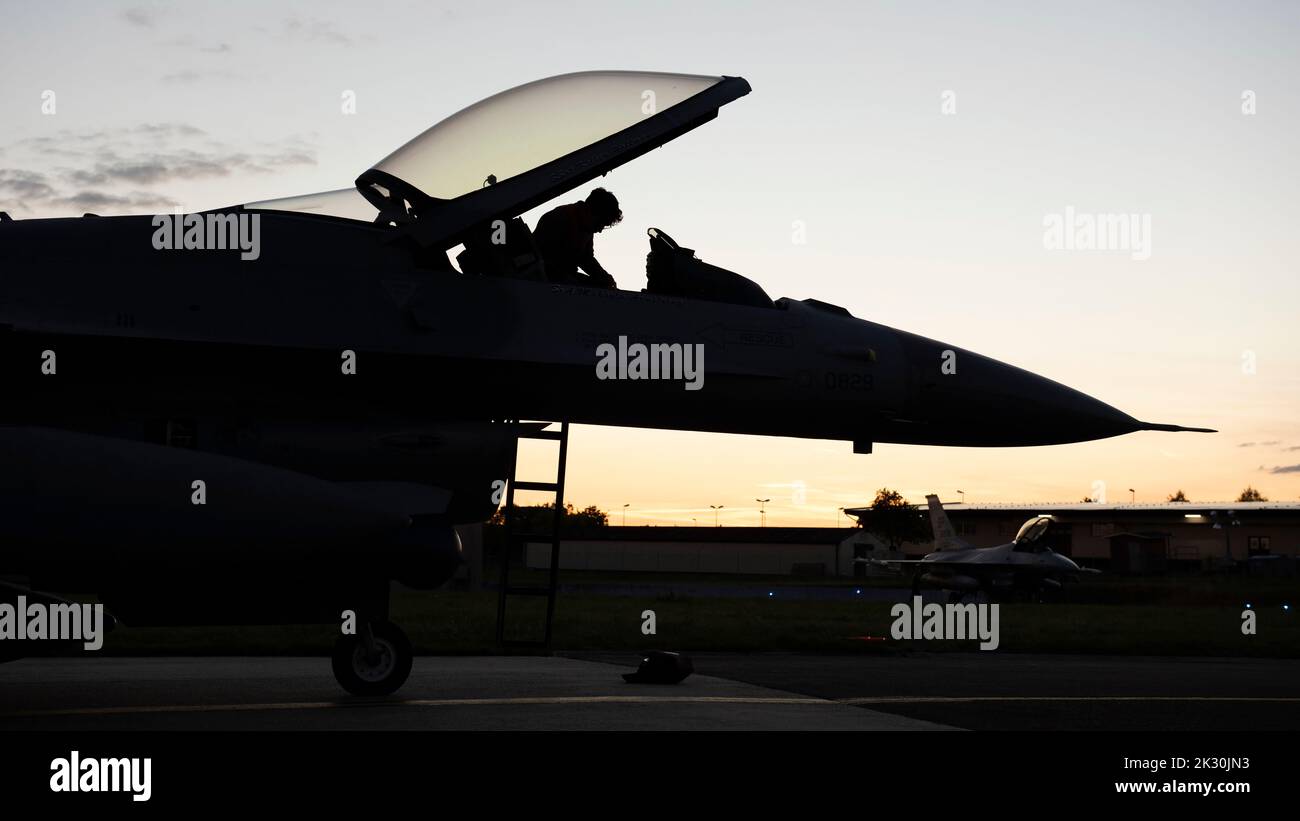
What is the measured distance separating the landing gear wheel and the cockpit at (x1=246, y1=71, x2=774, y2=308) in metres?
2.81

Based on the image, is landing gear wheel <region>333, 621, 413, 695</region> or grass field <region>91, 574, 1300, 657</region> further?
grass field <region>91, 574, 1300, 657</region>

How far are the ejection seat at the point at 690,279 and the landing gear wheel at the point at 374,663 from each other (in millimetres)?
3297

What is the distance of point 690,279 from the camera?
9.37 metres

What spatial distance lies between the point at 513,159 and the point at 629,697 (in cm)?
423

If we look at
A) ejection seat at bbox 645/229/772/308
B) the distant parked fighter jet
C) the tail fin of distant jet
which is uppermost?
ejection seat at bbox 645/229/772/308

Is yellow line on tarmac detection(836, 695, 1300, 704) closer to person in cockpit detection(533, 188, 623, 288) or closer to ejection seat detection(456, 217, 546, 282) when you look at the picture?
person in cockpit detection(533, 188, 623, 288)

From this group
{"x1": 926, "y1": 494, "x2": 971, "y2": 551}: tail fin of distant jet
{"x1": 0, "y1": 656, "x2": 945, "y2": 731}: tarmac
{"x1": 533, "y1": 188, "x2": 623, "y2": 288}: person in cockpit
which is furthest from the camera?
{"x1": 926, "y1": 494, "x2": 971, "y2": 551}: tail fin of distant jet

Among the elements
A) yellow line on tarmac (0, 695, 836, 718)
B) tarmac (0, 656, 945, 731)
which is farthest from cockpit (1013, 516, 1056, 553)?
yellow line on tarmac (0, 695, 836, 718)

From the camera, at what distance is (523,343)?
28.0ft

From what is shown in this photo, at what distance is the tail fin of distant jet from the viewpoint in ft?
180

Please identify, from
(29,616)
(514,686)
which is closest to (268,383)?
(29,616)

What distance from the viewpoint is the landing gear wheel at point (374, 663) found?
885 centimetres

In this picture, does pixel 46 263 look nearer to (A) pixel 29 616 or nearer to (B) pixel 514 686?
(A) pixel 29 616
